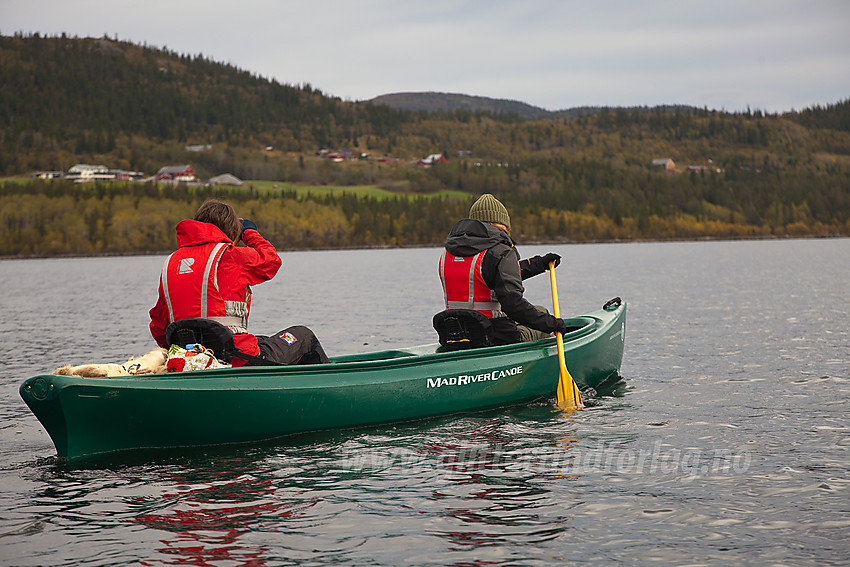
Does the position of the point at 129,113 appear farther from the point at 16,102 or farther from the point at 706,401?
the point at 706,401

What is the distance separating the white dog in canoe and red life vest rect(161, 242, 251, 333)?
53 cm

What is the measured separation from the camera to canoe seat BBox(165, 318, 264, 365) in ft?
27.6

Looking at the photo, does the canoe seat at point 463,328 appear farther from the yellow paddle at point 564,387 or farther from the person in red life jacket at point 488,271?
the yellow paddle at point 564,387

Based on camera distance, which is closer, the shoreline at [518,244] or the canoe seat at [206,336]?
the canoe seat at [206,336]

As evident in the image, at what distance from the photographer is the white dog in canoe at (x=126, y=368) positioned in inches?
314

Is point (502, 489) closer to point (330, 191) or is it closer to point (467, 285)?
point (467, 285)

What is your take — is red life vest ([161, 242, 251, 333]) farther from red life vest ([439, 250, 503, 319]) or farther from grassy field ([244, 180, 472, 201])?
grassy field ([244, 180, 472, 201])

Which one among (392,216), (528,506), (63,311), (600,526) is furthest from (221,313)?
(392,216)

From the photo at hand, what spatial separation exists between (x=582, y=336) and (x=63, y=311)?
2605cm

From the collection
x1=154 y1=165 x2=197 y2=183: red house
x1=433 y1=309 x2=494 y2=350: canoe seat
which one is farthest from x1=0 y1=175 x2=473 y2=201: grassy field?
x1=433 y1=309 x2=494 y2=350: canoe seat

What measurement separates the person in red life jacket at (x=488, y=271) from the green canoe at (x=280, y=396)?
59 cm

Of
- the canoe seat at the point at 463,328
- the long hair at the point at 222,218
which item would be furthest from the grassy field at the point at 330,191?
the long hair at the point at 222,218

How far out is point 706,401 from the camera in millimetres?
11984

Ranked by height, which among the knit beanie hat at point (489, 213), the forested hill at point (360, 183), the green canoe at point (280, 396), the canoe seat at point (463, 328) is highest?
the forested hill at point (360, 183)
